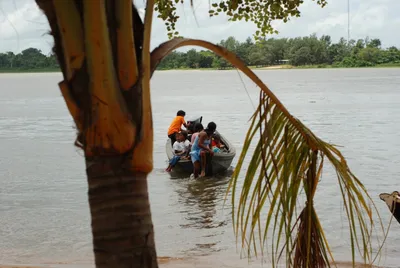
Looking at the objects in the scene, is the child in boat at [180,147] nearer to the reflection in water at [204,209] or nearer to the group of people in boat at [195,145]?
the group of people in boat at [195,145]

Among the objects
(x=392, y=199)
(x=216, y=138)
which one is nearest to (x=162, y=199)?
(x=216, y=138)

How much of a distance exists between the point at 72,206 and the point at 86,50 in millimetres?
13459

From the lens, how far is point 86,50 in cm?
281

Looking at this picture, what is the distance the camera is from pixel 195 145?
50.5 feet

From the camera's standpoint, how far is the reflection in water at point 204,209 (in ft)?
38.0

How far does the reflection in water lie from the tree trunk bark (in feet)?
26.4

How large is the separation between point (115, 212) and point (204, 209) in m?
11.8

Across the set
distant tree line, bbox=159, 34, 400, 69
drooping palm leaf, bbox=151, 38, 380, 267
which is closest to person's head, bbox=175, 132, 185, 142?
drooping palm leaf, bbox=151, 38, 380, 267

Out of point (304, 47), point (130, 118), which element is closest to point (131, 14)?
point (130, 118)

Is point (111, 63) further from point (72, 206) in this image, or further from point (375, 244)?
point (72, 206)

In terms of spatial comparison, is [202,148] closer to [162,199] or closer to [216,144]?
[216,144]

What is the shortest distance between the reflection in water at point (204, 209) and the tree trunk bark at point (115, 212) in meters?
8.06

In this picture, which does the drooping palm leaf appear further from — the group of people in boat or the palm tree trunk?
the group of people in boat

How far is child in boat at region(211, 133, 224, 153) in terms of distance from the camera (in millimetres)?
16322
